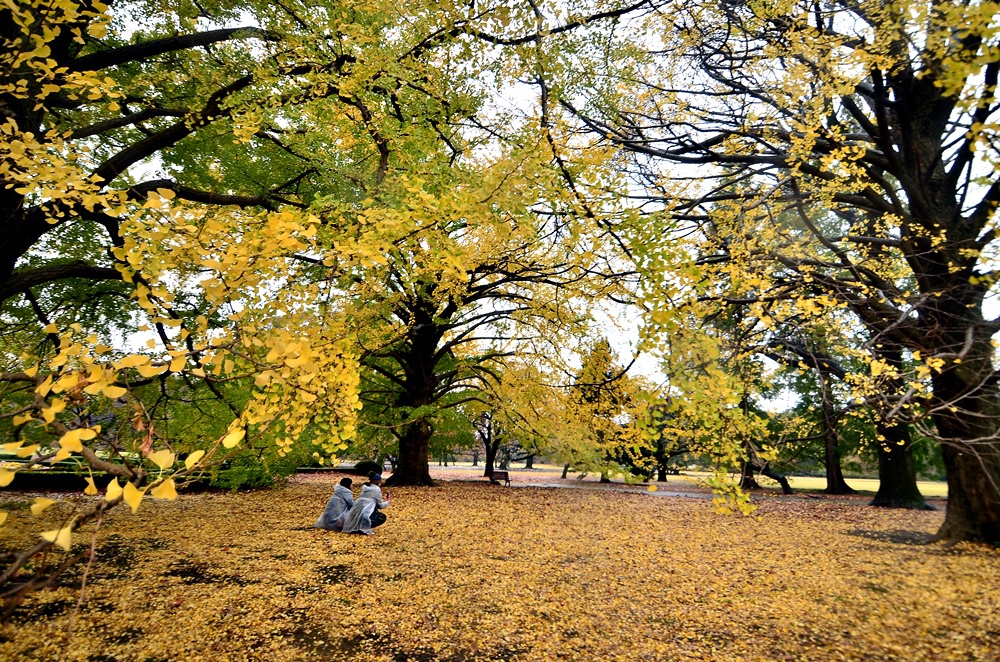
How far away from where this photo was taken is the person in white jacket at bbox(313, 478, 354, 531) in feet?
27.1

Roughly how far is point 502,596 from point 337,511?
167 inches

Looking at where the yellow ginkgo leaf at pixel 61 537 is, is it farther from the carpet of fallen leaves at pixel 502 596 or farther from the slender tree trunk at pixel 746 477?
the slender tree trunk at pixel 746 477

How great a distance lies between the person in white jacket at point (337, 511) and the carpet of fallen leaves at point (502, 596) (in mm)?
315

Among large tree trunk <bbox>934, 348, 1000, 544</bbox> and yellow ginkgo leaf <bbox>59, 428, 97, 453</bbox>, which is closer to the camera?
yellow ginkgo leaf <bbox>59, 428, 97, 453</bbox>

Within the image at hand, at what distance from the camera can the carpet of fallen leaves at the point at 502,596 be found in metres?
3.91

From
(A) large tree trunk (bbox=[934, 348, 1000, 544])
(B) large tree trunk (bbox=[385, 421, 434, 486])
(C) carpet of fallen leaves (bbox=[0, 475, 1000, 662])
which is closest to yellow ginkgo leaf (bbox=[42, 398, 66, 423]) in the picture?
(C) carpet of fallen leaves (bbox=[0, 475, 1000, 662])

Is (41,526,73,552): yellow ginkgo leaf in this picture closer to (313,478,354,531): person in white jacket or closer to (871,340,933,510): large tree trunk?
(313,478,354,531): person in white jacket

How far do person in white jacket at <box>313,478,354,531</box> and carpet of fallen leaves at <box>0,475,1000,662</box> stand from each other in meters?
0.31

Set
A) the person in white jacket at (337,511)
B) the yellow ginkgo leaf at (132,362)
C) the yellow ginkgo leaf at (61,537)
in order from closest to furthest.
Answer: the yellow ginkgo leaf at (61,537), the yellow ginkgo leaf at (132,362), the person in white jacket at (337,511)

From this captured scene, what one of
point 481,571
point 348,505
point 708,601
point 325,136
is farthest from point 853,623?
point 325,136

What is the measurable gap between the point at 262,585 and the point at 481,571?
2.47 meters

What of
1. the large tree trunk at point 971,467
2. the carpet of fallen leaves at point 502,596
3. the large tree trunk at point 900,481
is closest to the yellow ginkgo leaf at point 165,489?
the carpet of fallen leaves at point 502,596

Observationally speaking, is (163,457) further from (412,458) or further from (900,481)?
(900,481)

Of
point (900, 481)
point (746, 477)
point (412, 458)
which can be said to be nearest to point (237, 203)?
point (746, 477)
